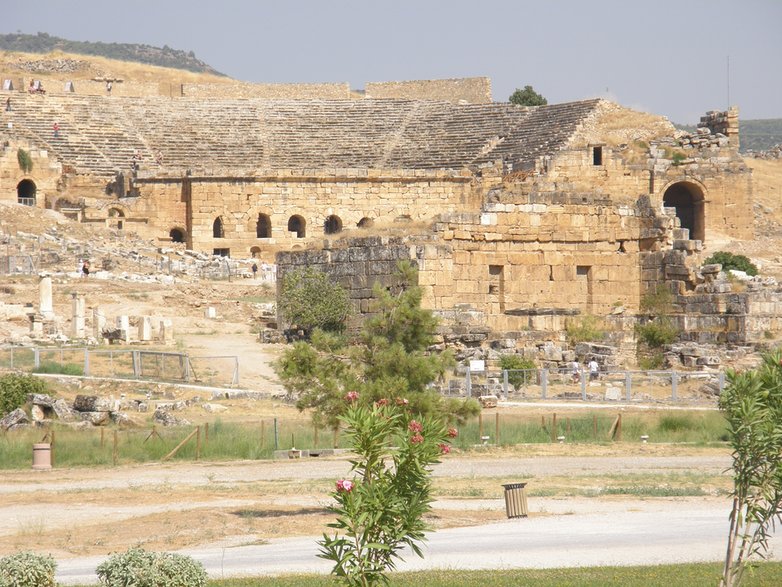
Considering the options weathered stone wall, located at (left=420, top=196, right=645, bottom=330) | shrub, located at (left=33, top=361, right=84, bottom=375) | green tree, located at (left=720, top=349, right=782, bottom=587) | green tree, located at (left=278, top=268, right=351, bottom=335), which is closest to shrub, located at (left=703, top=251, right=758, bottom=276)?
weathered stone wall, located at (left=420, top=196, right=645, bottom=330)

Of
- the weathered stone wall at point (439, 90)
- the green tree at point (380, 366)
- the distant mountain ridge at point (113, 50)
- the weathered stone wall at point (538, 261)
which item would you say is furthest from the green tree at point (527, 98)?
the distant mountain ridge at point (113, 50)

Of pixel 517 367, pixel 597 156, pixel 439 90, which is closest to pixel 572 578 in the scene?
pixel 517 367

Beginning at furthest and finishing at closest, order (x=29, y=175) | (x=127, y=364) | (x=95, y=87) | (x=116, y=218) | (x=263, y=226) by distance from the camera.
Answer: (x=95, y=87), (x=263, y=226), (x=29, y=175), (x=116, y=218), (x=127, y=364)

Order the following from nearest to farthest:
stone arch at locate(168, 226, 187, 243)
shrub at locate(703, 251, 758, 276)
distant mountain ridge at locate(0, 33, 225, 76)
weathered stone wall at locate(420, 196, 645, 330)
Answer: weathered stone wall at locate(420, 196, 645, 330)
shrub at locate(703, 251, 758, 276)
stone arch at locate(168, 226, 187, 243)
distant mountain ridge at locate(0, 33, 225, 76)

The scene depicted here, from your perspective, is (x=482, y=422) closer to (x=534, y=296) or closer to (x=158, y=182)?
(x=534, y=296)

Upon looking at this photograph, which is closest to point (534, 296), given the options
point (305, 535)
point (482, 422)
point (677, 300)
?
point (677, 300)

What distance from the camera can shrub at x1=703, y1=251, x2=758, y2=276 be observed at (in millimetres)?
36469

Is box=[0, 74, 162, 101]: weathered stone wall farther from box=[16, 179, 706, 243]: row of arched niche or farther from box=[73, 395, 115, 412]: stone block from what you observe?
box=[73, 395, 115, 412]: stone block

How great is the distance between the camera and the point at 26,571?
10.0 meters

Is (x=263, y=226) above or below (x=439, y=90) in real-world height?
below

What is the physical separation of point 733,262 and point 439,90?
87.6 ft

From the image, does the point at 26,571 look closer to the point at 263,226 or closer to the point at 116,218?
the point at 116,218

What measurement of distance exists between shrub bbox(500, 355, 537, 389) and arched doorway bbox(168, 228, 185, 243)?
71.3 feet

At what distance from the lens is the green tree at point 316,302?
27812 mm
